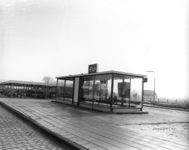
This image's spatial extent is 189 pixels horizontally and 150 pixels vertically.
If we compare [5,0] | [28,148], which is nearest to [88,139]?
[28,148]

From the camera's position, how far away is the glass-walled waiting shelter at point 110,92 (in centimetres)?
1235

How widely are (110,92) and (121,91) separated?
1210 mm

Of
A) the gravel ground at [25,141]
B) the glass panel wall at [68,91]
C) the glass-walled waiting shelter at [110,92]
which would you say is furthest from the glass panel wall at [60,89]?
the gravel ground at [25,141]

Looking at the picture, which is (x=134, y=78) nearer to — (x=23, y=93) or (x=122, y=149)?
(x=122, y=149)

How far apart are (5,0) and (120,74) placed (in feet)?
26.5

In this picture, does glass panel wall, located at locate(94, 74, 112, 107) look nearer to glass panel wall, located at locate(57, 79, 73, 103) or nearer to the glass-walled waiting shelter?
the glass-walled waiting shelter

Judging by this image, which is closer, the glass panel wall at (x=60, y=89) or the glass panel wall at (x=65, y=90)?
the glass panel wall at (x=65, y=90)

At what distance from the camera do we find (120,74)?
12383 mm

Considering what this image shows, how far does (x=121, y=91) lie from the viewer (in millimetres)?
13156

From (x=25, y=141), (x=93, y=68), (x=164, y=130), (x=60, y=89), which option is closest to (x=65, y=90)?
(x=60, y=89)

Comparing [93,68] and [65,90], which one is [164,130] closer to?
[93,68]

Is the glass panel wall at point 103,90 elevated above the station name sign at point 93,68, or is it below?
below

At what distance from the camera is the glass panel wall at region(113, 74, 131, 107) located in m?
12.6

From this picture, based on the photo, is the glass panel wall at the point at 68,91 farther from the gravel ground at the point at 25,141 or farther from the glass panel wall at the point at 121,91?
the gravel ground at the point at 25,141
